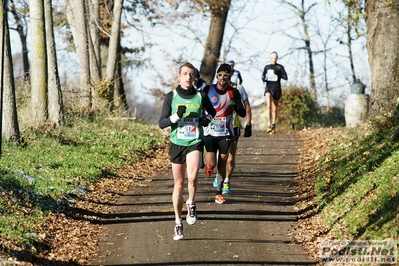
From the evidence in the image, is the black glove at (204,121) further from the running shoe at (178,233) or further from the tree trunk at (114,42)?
the tree trunk at (114,42)

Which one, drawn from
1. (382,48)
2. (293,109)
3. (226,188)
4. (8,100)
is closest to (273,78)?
(382,48)

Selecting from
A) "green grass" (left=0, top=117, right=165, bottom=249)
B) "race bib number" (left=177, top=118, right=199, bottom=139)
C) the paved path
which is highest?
"race bib number" (left=177, top=118, right=199, bottom=139)

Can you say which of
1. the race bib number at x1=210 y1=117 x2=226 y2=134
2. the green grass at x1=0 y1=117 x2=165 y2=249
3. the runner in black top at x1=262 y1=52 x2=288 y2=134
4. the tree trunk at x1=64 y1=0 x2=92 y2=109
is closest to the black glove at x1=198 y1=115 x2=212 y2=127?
the race bib number at x1=210 y1=117 x2=226 y2=134

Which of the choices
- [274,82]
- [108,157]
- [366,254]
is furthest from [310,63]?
[366,254]

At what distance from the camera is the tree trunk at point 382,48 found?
18.6m

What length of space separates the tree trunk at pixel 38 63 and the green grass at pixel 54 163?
27.1 inches

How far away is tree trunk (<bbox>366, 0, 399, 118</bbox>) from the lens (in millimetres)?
18594

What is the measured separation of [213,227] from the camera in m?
10.6

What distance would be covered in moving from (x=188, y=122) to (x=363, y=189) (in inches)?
120

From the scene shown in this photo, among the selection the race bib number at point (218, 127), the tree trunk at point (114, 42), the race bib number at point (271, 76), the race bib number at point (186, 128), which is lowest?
the race bib number at point (218, 127)

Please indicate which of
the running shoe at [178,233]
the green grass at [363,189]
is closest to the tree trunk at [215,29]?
the green grass at [363,189]

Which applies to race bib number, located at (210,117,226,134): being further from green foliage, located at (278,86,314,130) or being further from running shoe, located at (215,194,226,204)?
green foliage, located at (278,86,314,130)

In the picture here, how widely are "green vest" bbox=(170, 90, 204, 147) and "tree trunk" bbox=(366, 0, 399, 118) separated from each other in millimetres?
9255

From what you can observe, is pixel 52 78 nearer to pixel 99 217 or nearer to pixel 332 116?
pixel 99 217
